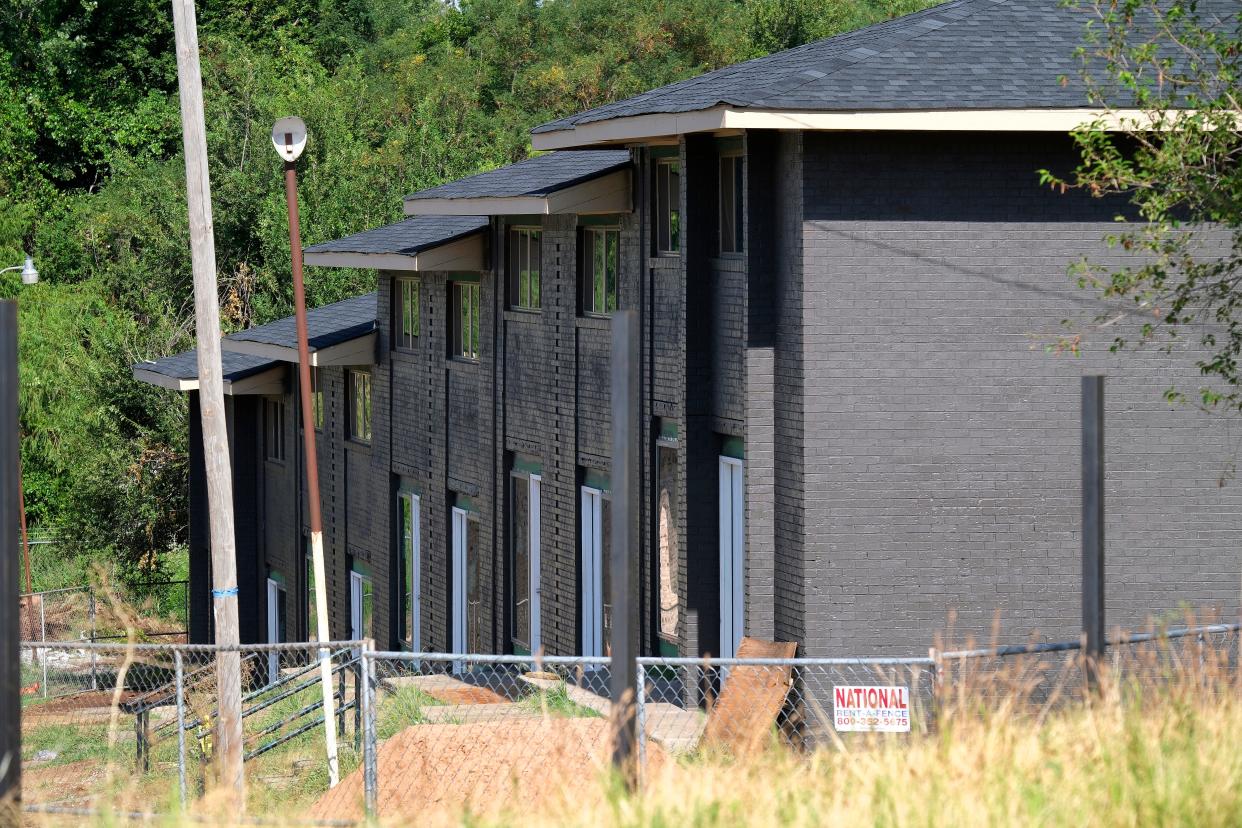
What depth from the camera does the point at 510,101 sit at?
2260 inches

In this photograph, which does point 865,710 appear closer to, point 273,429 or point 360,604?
point 360,604

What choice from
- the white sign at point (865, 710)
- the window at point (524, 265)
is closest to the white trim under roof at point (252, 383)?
the window at point (524, 265)

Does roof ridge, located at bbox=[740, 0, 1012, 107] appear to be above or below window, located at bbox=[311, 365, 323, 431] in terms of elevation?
above

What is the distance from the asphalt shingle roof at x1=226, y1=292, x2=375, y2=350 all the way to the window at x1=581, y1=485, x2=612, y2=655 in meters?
8.09

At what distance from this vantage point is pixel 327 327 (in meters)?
29.5

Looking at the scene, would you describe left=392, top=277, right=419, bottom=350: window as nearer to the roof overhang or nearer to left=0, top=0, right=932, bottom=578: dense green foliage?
the roof overhang

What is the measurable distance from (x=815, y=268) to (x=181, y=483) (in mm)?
28852

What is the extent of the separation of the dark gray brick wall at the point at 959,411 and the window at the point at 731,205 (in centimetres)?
156

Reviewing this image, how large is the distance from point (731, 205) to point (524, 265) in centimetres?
603

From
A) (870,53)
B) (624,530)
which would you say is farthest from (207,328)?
(624,530)

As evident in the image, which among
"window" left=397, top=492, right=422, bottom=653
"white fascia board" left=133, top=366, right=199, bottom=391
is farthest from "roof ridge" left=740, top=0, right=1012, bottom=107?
"white fascia board" left=133, top=366, right=199, bottom=391

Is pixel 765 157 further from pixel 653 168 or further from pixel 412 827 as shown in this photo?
pixel 412 827

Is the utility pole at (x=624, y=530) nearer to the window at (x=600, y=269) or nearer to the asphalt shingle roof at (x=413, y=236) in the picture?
the window at (x=600, y=269)

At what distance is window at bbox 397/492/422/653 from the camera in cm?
2631
